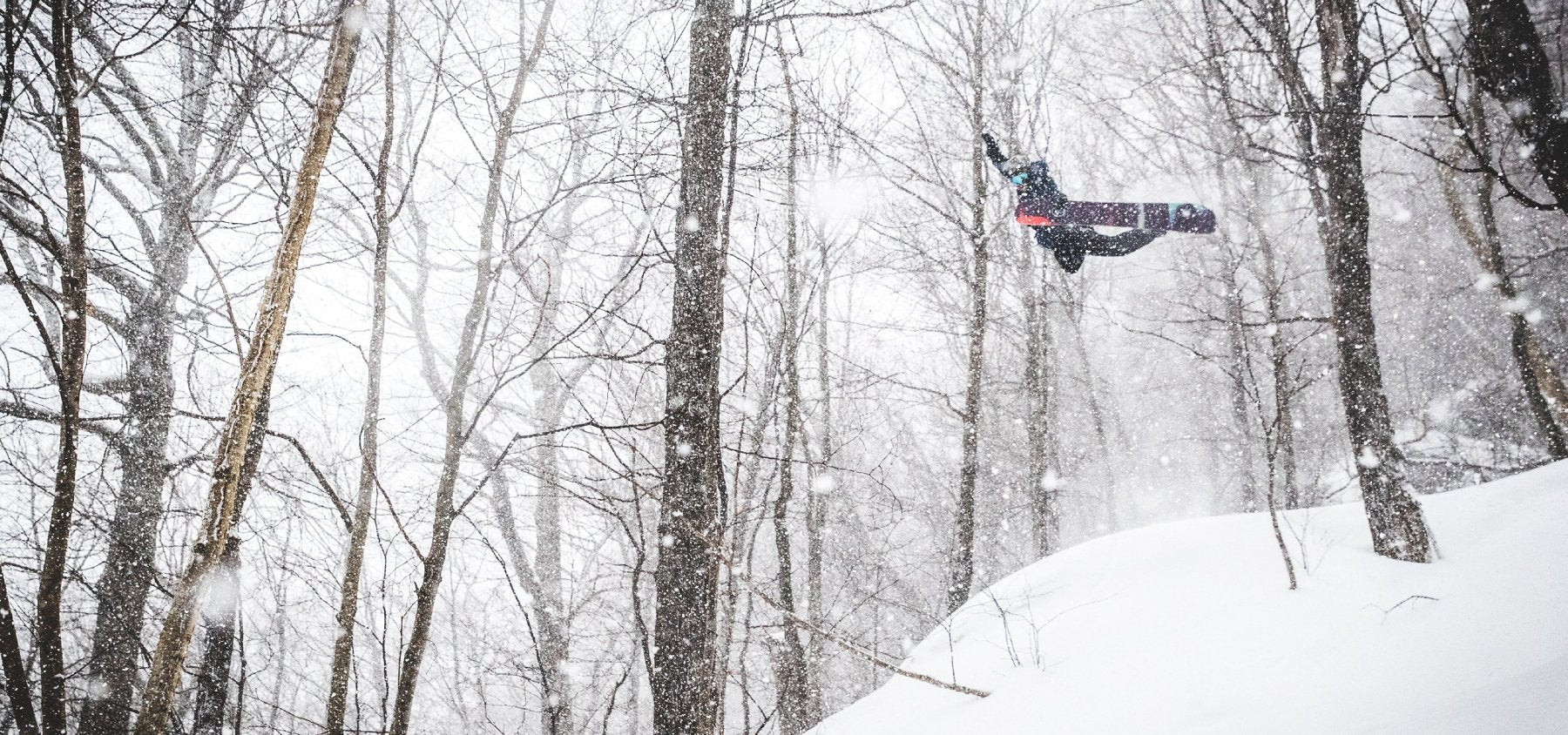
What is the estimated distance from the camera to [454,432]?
3354 millimetres

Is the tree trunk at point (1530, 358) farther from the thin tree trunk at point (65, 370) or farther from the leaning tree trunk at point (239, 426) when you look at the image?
the thin tree trunk at point (65, 370)

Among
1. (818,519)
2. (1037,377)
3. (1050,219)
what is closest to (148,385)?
(818,519)

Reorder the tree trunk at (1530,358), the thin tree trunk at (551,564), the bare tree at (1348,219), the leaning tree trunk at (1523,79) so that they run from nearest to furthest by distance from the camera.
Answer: the leaning tree trunk at (1523,79)
the bare tree at (1348,219)
the tree trunk at (1530,358)
the thin tree trunk at (551,564)

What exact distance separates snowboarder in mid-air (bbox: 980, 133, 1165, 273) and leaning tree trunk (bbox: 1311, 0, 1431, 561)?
1.00 metres

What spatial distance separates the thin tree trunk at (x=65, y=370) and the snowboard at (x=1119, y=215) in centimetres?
462

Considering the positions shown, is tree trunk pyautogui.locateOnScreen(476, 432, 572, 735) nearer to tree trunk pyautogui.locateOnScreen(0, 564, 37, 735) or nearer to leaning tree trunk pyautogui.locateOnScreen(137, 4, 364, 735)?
tree trunk pyautogui.locateOnScreen(0, 564, 37, 735)

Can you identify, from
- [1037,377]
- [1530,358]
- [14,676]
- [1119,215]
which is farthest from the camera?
[1037,377]

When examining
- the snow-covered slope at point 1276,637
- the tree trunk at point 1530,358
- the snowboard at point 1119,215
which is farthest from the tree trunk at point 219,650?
the tree trunk at point 1530,358

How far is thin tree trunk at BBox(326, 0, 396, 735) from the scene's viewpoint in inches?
79.7

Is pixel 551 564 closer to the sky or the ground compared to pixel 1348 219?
closer to the ground

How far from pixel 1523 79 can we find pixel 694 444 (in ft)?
13.6

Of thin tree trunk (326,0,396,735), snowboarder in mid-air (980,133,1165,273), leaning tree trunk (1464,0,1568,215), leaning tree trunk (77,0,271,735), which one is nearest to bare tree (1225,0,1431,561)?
leaning tree trunk (1464,0,1568,215)

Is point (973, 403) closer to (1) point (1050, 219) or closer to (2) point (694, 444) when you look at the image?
(1) point (1050, 219)

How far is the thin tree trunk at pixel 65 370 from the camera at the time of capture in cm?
126
